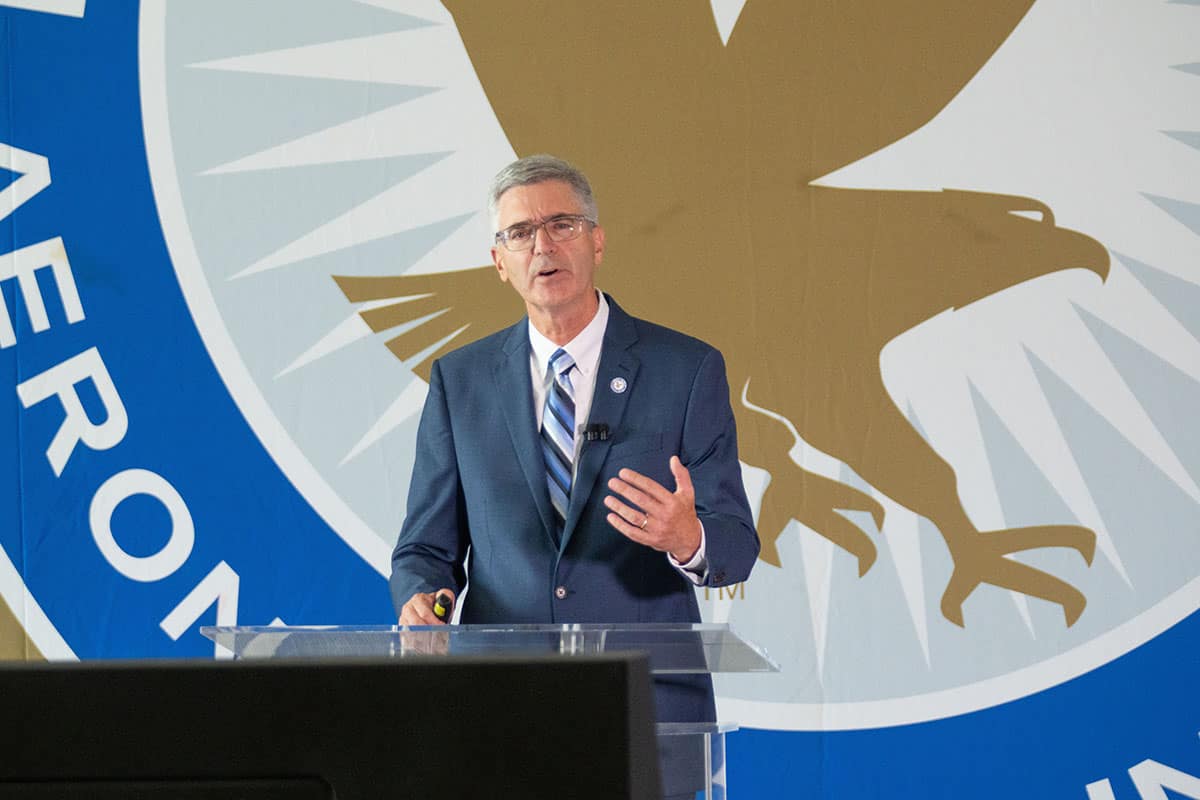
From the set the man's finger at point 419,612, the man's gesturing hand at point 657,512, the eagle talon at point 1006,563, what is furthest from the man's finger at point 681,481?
the eagle talon at point 1006,563

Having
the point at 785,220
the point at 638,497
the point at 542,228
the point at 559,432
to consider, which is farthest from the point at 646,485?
the point at 785,220

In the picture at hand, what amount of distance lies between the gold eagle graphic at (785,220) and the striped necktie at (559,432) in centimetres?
112

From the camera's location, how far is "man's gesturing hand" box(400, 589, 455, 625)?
6.62 feet

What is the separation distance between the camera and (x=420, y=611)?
2.04m

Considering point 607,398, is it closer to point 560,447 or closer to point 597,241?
point 560,447

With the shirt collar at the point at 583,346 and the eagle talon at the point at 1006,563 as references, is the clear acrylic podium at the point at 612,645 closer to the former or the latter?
the shirt collar at the point at 583,346

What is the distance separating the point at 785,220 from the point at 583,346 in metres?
1.22

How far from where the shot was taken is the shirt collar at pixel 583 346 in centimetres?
243

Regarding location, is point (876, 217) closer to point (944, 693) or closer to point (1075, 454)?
point (1075, 454)

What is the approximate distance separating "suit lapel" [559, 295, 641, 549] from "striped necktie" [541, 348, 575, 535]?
0.15ft

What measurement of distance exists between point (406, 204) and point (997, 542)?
5.89 ft

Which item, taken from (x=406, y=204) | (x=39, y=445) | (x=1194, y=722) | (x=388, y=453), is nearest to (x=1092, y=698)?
(x=1194, y=722)

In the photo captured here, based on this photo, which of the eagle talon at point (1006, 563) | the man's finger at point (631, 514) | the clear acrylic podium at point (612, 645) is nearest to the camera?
the clear acrylic podium at point (612, 645)

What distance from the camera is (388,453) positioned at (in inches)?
141
